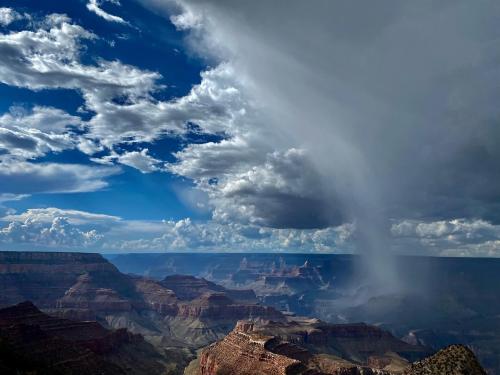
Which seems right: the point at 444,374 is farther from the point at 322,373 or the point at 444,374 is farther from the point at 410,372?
the point at 322,373

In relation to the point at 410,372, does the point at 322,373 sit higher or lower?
lower

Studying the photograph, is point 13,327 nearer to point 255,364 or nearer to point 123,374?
point 123,374

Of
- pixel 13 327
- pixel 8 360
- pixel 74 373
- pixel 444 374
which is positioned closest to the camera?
pixel 444 374

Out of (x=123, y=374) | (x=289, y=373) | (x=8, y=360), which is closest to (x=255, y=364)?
(x=289, y=373)

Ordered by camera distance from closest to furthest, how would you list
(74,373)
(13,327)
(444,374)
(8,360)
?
(444,374)
(8,360)
(74,373)
(13,327)

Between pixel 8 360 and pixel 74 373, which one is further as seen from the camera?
pixel 74 373

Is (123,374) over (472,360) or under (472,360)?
under

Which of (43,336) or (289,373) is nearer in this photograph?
(289,373)

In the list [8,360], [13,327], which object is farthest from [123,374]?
[8,360]

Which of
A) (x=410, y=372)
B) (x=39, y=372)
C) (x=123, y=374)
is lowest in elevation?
(x=123, y=374)
